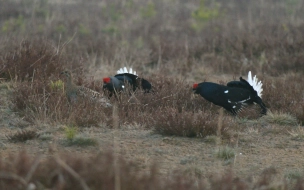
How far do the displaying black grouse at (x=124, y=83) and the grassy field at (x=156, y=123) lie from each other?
19 cm

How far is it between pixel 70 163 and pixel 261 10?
825 inches

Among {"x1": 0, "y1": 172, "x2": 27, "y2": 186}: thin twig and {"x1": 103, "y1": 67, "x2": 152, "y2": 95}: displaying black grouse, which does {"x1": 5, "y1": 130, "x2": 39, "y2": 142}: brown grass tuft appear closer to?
{"x1": 103, "y1": 67, "x2": 152, "y2": 95}: displaying black grouse

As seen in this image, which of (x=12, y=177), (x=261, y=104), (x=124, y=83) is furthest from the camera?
(x=124, y=83)

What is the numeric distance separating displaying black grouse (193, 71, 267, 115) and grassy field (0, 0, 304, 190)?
0.15m

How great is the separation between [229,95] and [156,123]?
177cm

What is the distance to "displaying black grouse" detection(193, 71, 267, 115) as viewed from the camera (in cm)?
825

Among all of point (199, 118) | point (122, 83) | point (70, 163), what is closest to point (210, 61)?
point (122, 83)

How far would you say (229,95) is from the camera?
328 inches

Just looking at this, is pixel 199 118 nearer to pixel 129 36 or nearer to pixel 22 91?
pixel 22 91

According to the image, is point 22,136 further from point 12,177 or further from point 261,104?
point 261,104

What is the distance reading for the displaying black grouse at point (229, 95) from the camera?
825cm

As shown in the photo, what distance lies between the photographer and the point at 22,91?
7648 millimetres

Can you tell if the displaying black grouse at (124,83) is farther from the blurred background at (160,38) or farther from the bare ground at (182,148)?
the bare ground at (182,148)

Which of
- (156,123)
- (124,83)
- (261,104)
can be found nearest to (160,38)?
(124,83)
